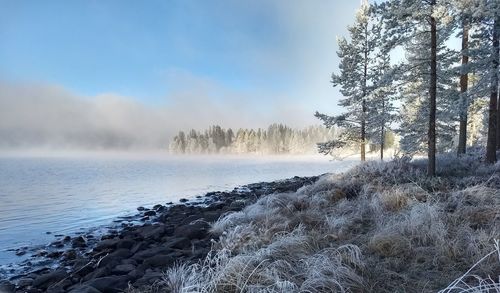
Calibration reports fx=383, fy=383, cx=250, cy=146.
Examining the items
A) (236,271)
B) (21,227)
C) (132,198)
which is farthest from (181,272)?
(132,198)

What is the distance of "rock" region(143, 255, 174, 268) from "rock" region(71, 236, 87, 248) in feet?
17.7

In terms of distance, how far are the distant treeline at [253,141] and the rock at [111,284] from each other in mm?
134300

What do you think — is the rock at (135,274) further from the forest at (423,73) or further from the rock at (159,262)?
the forest at (423,73)

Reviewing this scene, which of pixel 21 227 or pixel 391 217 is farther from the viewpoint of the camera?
pixel 21 227

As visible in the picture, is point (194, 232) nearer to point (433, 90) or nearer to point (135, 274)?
point (135, 274)

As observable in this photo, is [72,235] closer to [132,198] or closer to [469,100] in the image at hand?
[132,198]

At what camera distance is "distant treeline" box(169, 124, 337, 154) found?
145m

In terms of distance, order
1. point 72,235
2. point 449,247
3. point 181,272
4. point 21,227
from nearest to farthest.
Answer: point 181,272 → point 449,247 → point 72,235 → point 21,227

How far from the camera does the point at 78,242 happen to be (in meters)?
12.6

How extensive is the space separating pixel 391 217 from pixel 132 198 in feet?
65.7

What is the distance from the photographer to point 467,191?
9.72m

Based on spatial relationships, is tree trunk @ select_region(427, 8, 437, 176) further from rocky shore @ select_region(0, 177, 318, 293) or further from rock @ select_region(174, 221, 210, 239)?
rock @ select_region(174, 221, 210, 239)

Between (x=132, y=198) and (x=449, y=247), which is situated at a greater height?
(x=449, y=247)

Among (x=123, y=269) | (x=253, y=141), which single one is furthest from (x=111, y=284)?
(x=253, y=141)
